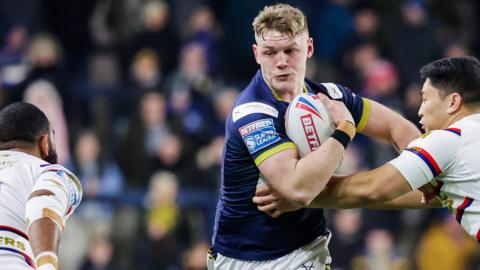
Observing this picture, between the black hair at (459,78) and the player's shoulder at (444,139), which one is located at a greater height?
the black hair at (459,78)

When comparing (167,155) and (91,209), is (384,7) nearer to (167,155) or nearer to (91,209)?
(167,155)

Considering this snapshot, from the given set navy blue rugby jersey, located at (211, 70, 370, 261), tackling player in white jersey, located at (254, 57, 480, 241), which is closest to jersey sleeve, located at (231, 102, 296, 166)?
navy blue rugby jersey, located at (211, 70, 370, 261)

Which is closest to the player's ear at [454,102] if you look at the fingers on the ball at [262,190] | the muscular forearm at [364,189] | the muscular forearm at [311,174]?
the muscular forearm at [364,189]

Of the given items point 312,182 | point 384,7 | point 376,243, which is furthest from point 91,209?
point 312,182

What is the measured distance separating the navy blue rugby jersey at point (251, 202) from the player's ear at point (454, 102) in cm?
95

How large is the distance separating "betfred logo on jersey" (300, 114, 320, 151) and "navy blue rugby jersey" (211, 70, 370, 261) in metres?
0.13

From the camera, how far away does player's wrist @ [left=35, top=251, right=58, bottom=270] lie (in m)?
4.95

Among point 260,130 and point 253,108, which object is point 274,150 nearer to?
point 260,130

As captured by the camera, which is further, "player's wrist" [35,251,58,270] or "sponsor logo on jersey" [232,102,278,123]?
"sponsor logo on jersey" [232,102,278,123]

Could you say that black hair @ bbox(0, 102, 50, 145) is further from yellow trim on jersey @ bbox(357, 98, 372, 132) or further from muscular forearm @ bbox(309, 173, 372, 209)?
yellow trim on jersey @ bbox(357, 98, 372, 132)

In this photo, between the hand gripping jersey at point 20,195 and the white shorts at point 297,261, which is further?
the white shorts at point 297,261

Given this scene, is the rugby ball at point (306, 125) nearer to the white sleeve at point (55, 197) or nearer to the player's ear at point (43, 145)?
the white sleeve at point (55, 197)

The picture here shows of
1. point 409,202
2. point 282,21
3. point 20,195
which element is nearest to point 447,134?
point 409,202

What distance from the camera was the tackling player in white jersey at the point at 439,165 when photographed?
5484mm
